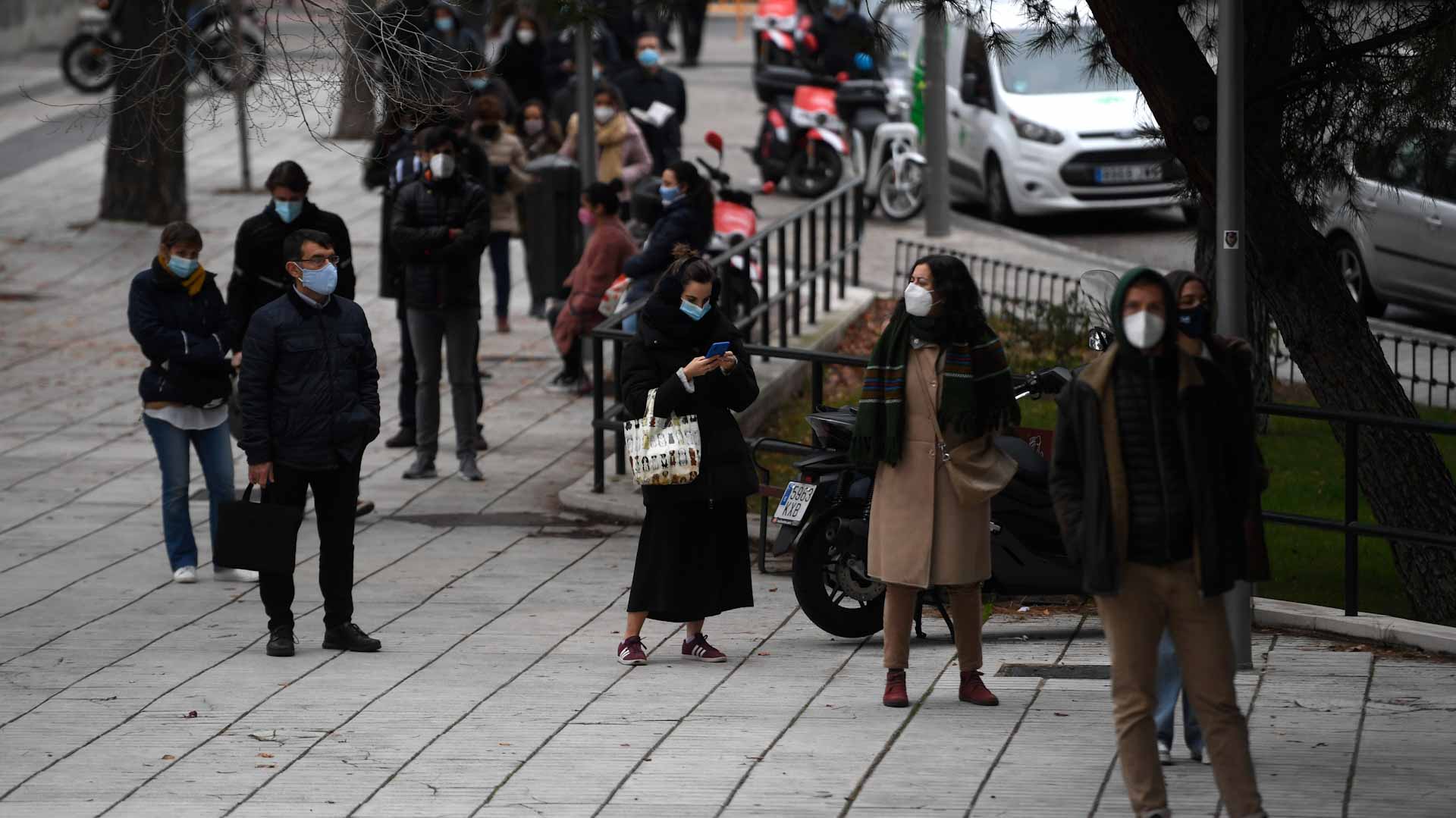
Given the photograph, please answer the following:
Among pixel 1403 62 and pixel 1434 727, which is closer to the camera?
pixel 1434 727

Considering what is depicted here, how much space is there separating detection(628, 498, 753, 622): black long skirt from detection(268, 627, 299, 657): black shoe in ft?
4.50

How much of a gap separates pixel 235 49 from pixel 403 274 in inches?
117

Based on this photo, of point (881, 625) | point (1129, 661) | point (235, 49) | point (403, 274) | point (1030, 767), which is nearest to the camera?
point (1129, 661)

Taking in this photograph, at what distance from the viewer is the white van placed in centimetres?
1888

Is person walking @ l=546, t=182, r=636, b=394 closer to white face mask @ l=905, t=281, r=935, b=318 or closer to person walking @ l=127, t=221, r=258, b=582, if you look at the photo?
person walking @ l=127, t=221, r=258, b=582

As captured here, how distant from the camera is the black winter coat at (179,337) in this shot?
8.77 meters

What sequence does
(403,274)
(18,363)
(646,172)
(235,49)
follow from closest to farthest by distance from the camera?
(235,49)
(403,274)
(18,363)
(646,172)

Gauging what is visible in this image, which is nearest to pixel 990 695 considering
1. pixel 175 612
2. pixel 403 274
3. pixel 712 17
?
pixel 175 612

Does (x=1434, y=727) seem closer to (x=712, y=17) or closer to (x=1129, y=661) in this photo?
(x=1129, y=661)

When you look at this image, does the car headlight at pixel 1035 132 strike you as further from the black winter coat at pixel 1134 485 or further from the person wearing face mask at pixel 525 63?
the black winter coat at pixel 1134 485

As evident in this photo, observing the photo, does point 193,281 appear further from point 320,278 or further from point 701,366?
point 701,366

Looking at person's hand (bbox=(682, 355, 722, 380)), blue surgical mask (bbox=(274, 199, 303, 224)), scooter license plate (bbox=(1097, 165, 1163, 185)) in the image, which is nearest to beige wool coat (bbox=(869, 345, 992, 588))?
person's hand (bbox=(682, 355, 722, 380))

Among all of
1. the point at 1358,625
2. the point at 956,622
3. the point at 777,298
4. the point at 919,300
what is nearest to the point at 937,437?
the point at 919,300

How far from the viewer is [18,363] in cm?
1441
